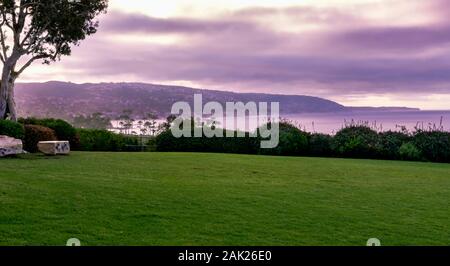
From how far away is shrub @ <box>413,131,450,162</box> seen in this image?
74.8 ft

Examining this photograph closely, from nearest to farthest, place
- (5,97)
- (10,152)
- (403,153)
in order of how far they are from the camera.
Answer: (10,152) < (403,153) < (5,97)

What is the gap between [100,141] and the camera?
26203 mm

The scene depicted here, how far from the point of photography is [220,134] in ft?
85.5

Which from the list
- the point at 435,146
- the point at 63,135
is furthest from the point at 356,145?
the point at 63,135

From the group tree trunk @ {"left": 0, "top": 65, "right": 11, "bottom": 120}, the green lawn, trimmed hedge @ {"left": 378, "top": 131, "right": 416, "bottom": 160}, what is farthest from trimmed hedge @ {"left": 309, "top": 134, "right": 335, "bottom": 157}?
tree trunk @ {"left": 0, "top": 65, "right": 11, "bottom": 120}

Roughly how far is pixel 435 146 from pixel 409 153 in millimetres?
1214

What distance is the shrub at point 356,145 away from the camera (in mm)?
23641

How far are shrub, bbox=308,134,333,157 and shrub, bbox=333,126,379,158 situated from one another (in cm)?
29

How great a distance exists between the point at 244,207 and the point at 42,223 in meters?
3.44

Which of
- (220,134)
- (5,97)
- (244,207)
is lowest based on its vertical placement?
(244,207)

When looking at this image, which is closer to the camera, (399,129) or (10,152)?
(10,152)

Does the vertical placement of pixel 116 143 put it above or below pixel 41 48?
below

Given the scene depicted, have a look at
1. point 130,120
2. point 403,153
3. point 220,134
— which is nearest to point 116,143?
point 220,134

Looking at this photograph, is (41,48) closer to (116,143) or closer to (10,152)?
(116,143)
